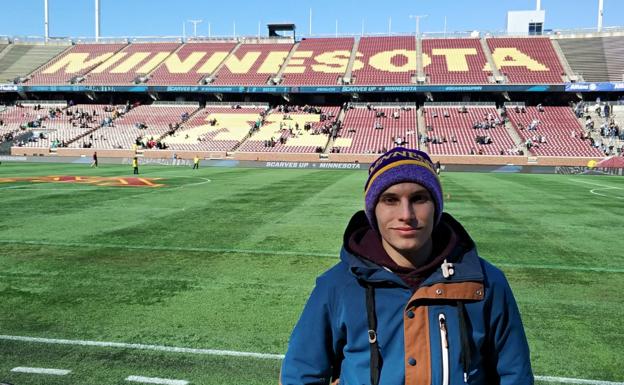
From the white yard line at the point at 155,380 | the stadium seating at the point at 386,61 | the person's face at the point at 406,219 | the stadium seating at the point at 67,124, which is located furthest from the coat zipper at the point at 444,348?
the stadium seating at the point at 67,124

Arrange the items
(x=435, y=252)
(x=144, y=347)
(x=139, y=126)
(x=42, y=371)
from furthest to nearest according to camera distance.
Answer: (x=139, y=126), (x=144, y=347), (x=42, y=371), (x=435, y=252)

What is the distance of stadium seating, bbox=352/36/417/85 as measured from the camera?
5697 cm

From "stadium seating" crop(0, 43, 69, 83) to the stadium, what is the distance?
1.05 feet

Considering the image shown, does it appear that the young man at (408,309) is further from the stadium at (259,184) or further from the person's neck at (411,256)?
the stadium at (259,184)

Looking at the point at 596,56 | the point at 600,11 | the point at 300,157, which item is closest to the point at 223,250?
the point at 300,157

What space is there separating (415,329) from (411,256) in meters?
0.33

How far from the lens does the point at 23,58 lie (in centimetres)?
6825

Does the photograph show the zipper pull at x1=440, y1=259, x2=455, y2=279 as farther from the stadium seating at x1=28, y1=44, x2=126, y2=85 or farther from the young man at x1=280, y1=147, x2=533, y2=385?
the stadium seating at x1=28, y1=44, x2=126, y2=85

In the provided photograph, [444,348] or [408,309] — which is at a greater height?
[408,309]

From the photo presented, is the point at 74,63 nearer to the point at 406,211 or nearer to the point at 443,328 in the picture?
the point at 406,211

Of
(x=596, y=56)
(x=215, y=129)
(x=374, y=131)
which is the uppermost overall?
(x=596, y=56)

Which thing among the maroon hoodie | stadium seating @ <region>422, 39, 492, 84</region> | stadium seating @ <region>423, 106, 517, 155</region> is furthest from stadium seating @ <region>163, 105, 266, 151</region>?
the maroon hoodie

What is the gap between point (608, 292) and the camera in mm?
7629

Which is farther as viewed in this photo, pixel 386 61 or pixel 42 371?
pixel 386 61
